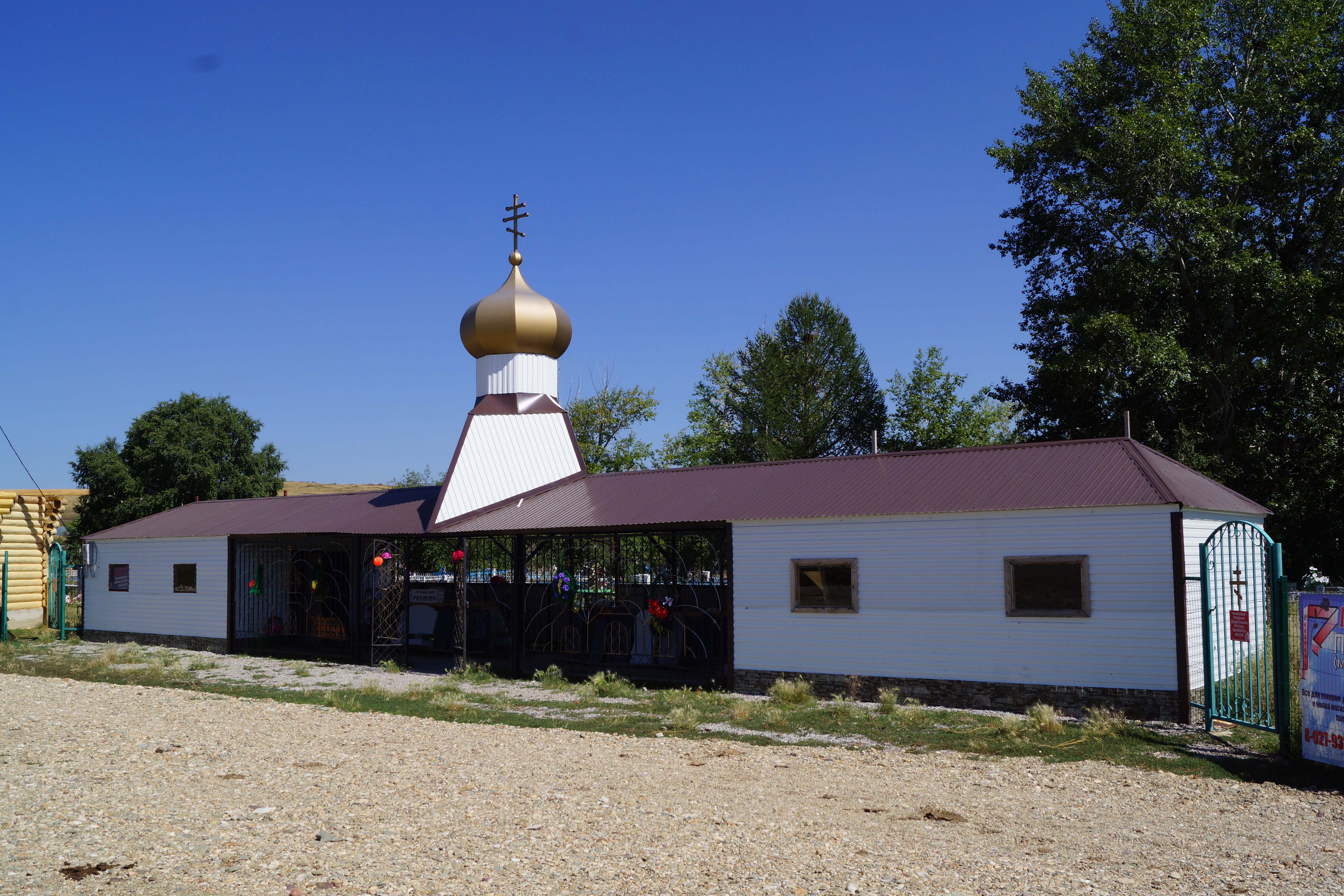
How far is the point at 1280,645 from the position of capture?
10.4 meters

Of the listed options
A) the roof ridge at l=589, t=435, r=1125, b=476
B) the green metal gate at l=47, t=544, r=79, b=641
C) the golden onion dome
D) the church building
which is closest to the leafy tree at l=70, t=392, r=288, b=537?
the green metal gate at l=47, t=544, r=79, b=641

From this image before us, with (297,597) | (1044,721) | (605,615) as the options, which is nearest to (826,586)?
(1044,721)

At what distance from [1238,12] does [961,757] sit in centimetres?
2791

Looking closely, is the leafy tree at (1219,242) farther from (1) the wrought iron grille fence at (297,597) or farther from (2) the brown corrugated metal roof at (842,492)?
(1) the wrought iron grille fence at (297,597)

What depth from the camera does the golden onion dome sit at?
22156 millimetres

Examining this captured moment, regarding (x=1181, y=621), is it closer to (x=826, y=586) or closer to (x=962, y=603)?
(x=962, y=603)

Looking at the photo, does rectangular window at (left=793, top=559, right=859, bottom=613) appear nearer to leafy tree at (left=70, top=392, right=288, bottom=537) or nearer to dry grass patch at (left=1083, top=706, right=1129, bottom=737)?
dry grass patch at (left=1083, top=706, right=1129, bottom=737)

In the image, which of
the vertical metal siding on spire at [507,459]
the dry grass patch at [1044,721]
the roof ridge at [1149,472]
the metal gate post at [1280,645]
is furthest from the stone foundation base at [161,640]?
the metal gate post at [1280,645]

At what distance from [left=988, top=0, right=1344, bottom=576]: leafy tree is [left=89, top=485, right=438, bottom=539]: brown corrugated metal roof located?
1806 cm

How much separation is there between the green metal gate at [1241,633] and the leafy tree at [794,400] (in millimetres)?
32202

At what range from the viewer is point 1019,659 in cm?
1358

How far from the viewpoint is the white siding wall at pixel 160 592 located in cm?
2275

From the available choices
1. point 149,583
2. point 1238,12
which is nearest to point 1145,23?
point 1238,12

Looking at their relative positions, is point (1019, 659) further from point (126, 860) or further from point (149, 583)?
point (149, 583)
